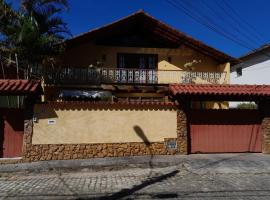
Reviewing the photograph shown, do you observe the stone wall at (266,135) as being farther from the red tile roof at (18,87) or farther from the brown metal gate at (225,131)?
the red tile roof at (18,87)

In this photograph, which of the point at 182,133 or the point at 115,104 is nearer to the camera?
the point at 115,104

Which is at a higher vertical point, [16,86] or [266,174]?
[16,86]

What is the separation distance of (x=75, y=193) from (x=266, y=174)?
6234mm

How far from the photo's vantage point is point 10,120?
1348cm

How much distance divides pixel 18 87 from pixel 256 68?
20.7 meters

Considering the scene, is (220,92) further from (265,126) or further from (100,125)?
(100,125)

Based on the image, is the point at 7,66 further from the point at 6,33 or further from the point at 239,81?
the point at 239,81

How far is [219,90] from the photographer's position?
48.7ft

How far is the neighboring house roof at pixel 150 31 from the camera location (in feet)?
72.4

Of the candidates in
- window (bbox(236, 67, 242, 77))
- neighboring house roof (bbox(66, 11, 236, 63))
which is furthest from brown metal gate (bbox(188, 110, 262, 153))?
window (bbox(236, 67, 242, 77))

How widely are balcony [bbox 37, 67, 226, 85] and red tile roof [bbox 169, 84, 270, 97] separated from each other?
25.5 feet

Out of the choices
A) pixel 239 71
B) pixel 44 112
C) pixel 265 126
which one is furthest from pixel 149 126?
pixel 239 71

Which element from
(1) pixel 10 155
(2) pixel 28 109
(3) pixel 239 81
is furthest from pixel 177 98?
(3) pixel 239 81

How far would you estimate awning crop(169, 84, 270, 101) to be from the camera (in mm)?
14422
